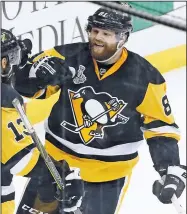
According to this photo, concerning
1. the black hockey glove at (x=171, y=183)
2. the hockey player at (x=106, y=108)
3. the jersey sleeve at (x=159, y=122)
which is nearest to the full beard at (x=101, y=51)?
the hockey player at (x=106, y=108)

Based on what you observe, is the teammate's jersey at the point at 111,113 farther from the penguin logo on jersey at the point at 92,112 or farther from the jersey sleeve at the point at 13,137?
the jersey sleeve at the point at 13,137

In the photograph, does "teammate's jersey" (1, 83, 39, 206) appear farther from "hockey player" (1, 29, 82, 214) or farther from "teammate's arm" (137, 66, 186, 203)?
"teammate's arm" (137, 66, 186, 203)

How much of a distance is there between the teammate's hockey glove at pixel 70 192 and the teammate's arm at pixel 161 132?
20 cm

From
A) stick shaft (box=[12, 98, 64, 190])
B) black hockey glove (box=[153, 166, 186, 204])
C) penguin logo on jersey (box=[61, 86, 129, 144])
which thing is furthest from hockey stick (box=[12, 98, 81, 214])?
black hockey glove (box=[153, 166, 186, 204])

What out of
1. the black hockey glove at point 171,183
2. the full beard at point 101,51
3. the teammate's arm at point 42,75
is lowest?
the black hockey glove at point 171,183

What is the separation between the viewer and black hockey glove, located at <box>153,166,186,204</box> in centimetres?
285

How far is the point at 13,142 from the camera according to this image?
2.87 metres

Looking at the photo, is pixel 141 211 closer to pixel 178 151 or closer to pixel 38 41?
pixel 178 151

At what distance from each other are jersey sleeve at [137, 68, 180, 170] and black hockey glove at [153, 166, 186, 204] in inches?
1.0

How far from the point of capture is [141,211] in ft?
9.84

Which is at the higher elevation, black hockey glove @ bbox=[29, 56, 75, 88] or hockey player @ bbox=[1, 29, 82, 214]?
black hockey glove @ bbox=[29, 56, 75, 88]

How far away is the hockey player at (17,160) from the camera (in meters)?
2.87

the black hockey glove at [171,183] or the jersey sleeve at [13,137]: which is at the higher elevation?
the jersey sleeve at [13,137]

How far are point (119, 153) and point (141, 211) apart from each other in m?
0.18
